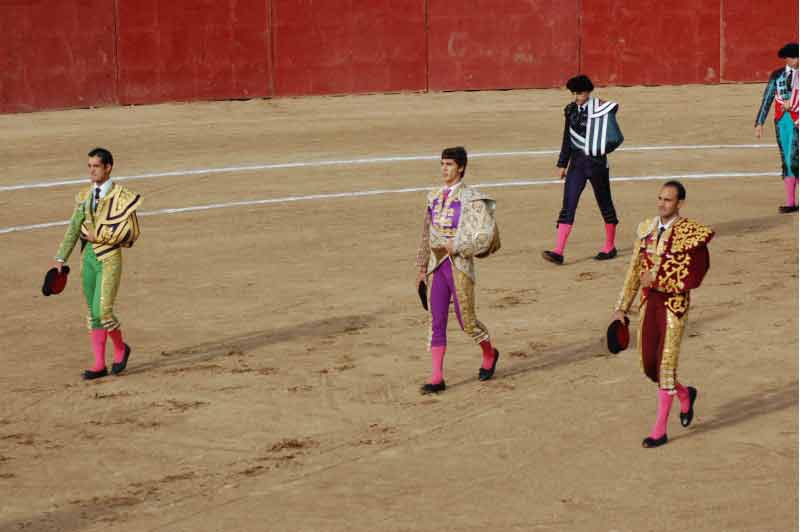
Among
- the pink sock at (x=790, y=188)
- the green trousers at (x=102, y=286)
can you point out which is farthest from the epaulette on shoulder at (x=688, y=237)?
the pink sock at (x=790, y=188)

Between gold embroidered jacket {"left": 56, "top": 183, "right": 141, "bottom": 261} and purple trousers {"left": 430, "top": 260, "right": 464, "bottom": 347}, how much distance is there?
2164mm

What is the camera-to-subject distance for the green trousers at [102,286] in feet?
35.7

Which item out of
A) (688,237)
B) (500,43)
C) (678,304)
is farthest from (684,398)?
(500,43)

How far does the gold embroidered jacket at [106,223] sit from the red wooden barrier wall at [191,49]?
16.0 metres

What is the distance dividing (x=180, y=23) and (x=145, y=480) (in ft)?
60.9

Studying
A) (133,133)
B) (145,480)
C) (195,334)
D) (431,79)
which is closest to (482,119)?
(431,79)

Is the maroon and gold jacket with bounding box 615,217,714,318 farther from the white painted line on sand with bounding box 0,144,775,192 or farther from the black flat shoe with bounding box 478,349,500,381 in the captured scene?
the white painted line on sand with bounding box 0,144,775,192

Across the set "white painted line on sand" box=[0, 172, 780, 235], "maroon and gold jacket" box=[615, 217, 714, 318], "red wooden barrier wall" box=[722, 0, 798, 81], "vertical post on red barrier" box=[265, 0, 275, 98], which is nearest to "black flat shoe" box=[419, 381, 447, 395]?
"maroon and gold jacket" box=[615, 217, 714, 318]

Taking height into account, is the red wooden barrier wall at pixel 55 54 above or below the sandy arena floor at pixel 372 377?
above

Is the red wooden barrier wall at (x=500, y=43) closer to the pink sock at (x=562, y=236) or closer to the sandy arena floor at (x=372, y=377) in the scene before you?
the sandy arena floor at (x=372, y=377)

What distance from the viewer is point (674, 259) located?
900 cm

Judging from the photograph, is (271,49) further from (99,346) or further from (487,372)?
(487,372)

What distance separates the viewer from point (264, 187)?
19.0 m

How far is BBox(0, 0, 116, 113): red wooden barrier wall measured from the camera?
25453 millimetres
